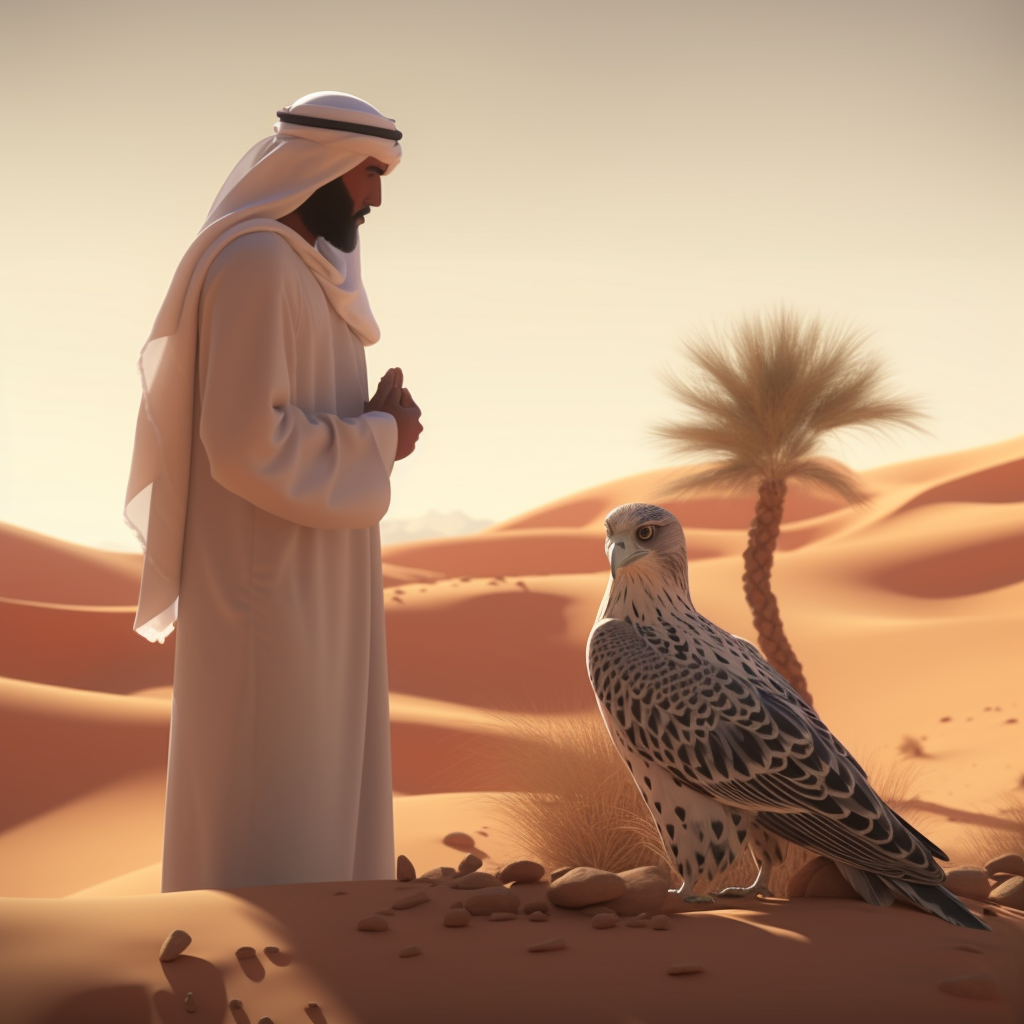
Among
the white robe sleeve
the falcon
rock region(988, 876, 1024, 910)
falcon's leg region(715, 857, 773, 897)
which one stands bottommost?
rock region(988, 876, 1024, 910)

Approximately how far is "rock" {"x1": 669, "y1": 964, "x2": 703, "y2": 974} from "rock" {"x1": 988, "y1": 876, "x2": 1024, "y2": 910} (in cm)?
122

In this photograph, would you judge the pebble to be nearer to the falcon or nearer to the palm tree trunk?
the falcon

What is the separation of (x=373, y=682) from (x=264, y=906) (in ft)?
2.82

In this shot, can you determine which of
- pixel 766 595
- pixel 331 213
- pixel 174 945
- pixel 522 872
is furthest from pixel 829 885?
pixel 766 595

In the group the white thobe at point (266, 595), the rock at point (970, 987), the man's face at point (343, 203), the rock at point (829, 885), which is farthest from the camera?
the man's face at point (343, 203)

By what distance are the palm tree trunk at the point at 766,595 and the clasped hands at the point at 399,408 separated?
4.23 meters

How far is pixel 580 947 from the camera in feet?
8.15

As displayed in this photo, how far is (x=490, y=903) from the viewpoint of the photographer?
271 centimetres

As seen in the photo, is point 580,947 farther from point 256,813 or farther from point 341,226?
point 341,226

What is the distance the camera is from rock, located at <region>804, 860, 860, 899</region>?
296 centimetres

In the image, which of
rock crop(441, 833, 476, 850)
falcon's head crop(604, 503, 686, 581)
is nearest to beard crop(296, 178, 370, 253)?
falcon's head crop(604, 503, 686, 581)

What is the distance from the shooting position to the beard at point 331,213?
338cm

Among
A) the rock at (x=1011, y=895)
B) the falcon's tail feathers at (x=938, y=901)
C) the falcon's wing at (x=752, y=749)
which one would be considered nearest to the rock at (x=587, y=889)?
the falcon's wing at (x=752, y=749)

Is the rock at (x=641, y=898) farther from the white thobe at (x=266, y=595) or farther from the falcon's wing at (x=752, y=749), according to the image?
the white thobe at (x=266, y=595)
